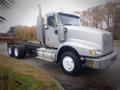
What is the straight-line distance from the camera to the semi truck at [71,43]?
3801mm

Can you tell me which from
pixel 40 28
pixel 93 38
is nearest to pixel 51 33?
pixel 40 28

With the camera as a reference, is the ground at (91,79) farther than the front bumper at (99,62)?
No

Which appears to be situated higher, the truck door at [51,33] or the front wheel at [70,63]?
the truck door at [51,33]

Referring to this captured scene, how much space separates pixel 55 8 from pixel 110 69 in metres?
2.29

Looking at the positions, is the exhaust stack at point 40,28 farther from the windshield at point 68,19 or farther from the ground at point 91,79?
the ground at point 91,79

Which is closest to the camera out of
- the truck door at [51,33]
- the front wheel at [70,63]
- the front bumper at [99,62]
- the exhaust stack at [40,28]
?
the front bumper at [99,62]

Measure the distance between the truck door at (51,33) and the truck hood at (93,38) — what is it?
0.53 m

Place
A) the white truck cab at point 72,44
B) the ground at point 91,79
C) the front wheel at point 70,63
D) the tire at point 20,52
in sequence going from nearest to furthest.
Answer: the ground at point 91,79
the white truck cab at point 72,44
the front wheel at point 70,63
the tire at point 20,52

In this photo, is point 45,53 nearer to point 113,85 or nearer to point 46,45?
point 46,45

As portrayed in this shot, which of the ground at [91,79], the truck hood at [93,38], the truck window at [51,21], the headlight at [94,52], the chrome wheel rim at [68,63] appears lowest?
the ground at [91,79]

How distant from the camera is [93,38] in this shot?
388cm

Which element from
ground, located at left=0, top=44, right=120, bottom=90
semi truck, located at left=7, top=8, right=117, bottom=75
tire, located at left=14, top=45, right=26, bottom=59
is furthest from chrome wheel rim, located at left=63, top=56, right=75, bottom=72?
tire, located at left=14, top=45, right=26, bottom=59

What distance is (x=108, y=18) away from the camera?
6.40m

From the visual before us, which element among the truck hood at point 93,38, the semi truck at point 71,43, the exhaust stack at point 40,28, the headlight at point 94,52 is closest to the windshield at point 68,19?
the semi truck at point 71,43
